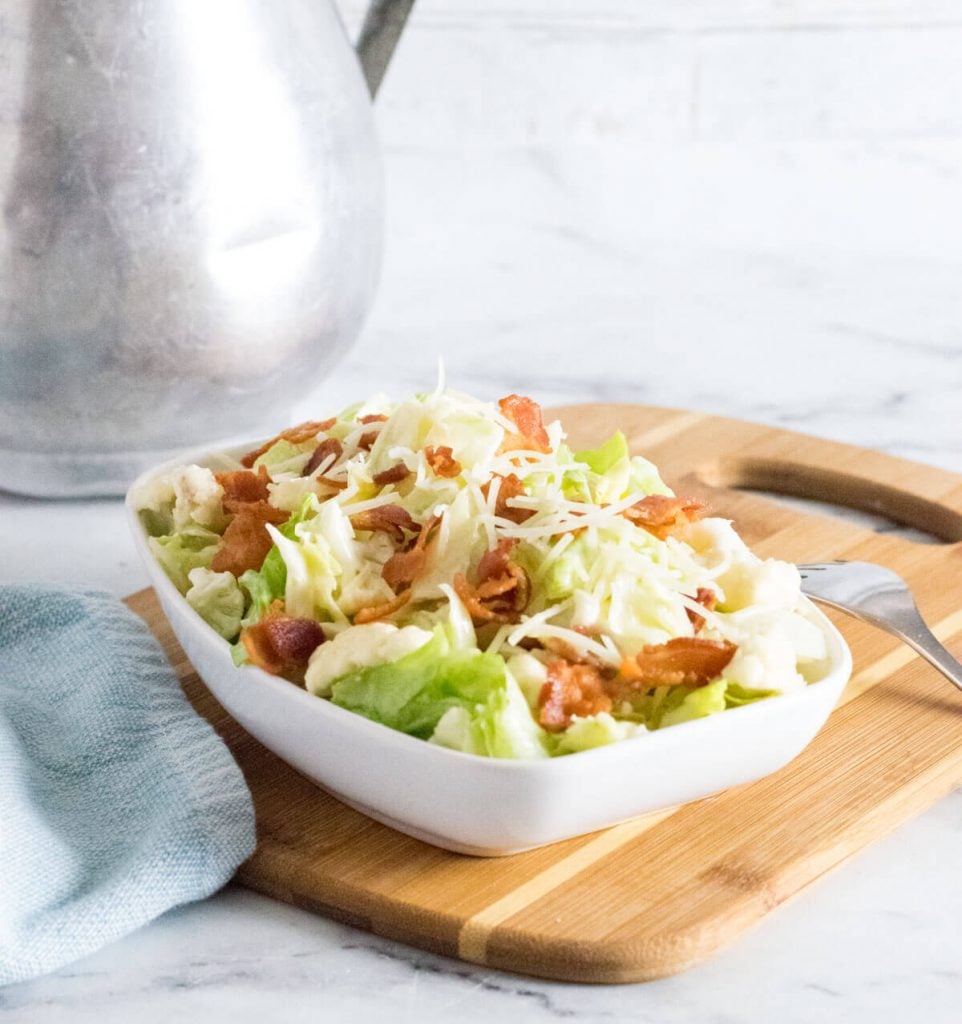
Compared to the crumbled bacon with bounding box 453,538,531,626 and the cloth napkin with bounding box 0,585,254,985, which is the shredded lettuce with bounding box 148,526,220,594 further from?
the crumbled bacon with bounding box 453,538,531,626

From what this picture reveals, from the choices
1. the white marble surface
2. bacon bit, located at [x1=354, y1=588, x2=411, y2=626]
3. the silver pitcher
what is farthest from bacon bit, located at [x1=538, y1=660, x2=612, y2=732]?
the white marble surface

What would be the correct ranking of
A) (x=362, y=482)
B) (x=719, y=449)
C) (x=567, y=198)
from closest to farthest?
(x=362, y=482)
(x=719, y=449)
(x=567, y=198)

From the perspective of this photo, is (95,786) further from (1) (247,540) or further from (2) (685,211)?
(2) (685,211)

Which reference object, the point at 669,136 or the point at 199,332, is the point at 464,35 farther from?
the point at 199,332

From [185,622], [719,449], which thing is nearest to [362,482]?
[185,622]

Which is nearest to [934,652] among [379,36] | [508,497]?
[508,497]
